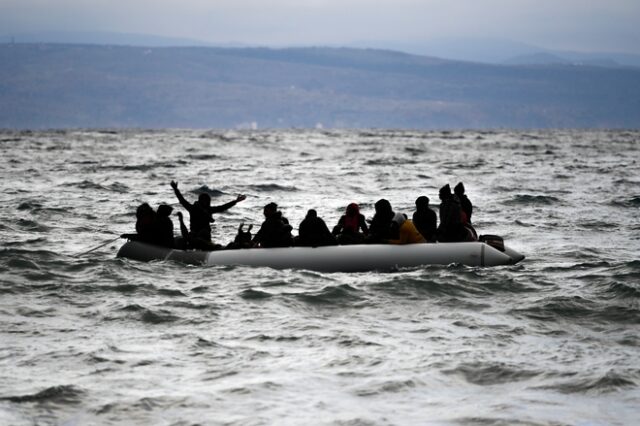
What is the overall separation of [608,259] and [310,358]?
9.84m

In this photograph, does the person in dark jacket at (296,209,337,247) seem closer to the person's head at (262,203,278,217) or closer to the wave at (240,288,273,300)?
the person's head at (262,203,278,217)

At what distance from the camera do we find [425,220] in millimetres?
17047

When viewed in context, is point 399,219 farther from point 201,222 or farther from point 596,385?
point 596,385

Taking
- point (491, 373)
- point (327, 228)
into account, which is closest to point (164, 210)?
point (327, 228)

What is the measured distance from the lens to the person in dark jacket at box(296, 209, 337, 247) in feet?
53.1

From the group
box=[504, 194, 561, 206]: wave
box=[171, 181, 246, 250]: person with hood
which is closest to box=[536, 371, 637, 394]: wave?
box=[171, 181, 246, 250]: person with hood

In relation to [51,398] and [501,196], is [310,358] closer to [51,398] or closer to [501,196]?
[51,398]

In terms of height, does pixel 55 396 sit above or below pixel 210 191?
above

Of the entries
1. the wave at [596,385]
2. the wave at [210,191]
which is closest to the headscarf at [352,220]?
the wave at [596,385]

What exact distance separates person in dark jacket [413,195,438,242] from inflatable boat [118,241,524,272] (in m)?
0.87

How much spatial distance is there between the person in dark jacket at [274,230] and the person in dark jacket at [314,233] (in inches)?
9.6

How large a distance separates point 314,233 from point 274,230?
0.73 m

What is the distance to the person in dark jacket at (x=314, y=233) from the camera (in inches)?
637

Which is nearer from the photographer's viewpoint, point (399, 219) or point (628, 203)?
point (399, 219)
